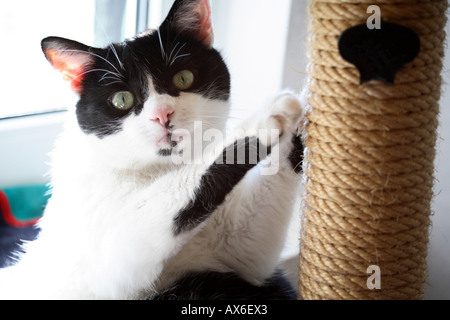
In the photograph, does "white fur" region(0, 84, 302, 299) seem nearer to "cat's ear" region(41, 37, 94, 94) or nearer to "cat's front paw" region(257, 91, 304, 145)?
"cat's front paw" region(257, 91, 304, 145)

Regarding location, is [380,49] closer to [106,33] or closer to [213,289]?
[213,289]

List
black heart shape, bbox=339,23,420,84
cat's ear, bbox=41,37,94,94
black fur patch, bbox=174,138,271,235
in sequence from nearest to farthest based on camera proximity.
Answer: black heart shape, bbox=339,23,420,84 → black fur patch, bbox=174,138,271,235 → cat's ear, bbox=41,37,94,94

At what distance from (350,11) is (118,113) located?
486mm

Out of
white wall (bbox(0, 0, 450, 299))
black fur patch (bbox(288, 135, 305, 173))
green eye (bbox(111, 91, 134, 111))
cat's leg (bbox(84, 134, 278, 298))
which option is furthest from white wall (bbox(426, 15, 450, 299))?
green eye (bbox(111, 91, 134, 111))

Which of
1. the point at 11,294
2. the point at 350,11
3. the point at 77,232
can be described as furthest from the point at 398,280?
the point at 11,294

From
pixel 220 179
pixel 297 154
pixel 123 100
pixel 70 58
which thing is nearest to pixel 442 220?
pixel 297 154

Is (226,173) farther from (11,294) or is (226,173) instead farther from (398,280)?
(11,294)

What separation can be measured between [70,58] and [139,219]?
37 centimetres

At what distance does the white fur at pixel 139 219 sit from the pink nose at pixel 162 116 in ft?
0.05

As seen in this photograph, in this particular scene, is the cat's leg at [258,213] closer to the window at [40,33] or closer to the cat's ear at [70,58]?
the cat's ear at [70,58]

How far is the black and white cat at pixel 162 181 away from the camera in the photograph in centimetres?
92

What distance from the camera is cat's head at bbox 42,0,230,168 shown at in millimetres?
983

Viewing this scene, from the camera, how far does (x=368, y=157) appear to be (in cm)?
84

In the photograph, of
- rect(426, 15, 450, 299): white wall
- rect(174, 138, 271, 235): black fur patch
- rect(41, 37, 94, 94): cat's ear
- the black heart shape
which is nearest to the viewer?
the black heart shape
